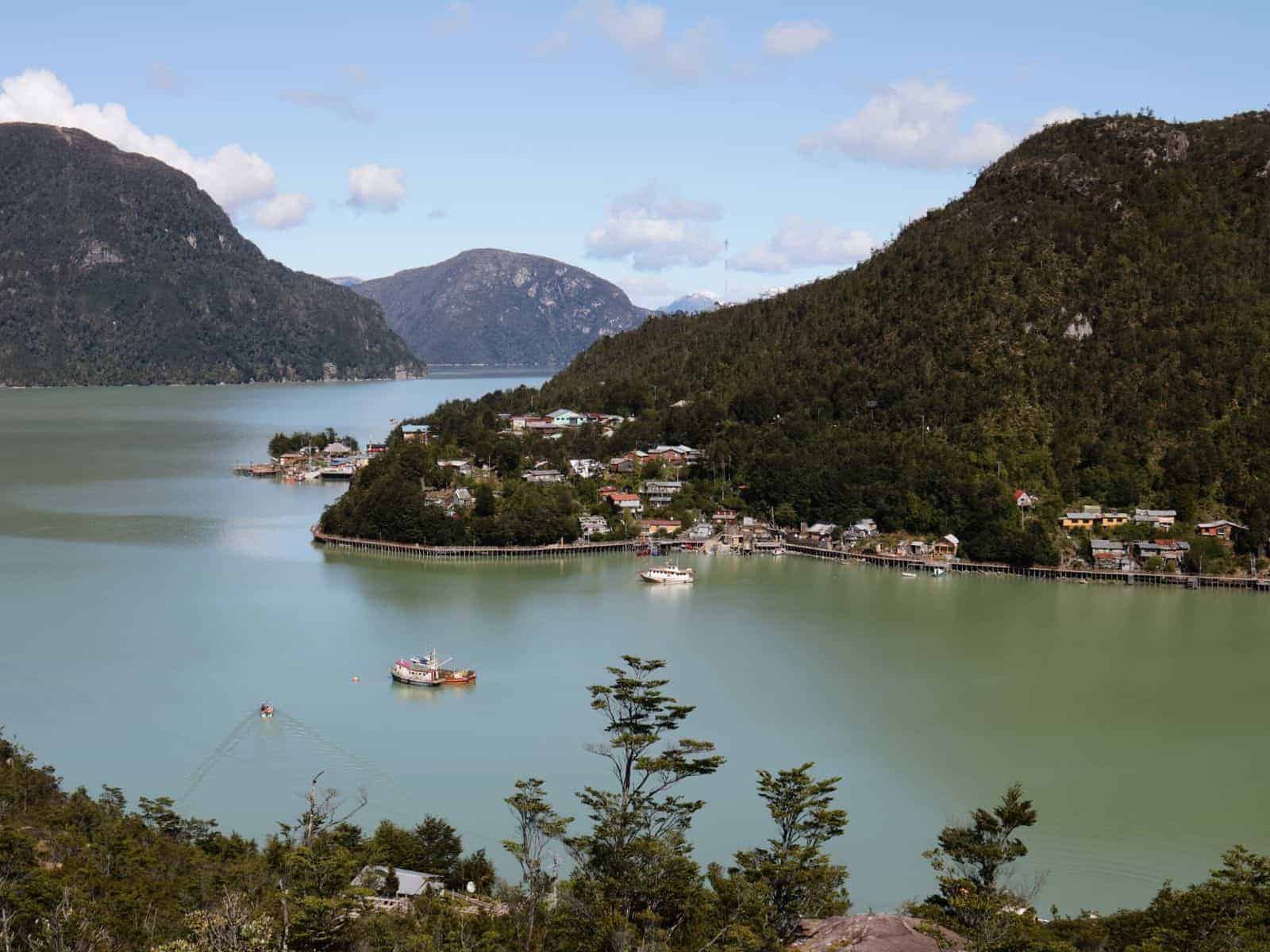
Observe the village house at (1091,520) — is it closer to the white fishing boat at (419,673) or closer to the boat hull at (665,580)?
the boat hull at (665,580)

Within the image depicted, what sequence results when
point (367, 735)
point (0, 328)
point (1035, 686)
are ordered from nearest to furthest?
point (367, 735)
point (1035, 686)
point (0, 328)

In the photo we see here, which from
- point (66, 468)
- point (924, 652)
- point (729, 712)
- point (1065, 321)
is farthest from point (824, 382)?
point (66, 468)

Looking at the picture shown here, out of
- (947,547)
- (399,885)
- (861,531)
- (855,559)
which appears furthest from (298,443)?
(399,885)

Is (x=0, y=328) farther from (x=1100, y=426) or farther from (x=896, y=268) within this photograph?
(x=1100, y=426)

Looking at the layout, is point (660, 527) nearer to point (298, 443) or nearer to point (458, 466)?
point (458, 466)

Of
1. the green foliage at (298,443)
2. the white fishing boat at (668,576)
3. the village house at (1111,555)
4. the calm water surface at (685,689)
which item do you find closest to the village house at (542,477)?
the calm water surface at (685,689)

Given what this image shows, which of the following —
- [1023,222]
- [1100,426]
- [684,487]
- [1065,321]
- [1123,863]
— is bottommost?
[1123,863]
